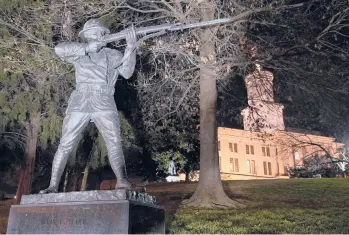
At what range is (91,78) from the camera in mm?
5770

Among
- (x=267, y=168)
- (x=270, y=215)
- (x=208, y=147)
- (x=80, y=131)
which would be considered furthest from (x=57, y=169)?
(x=267, y=168)

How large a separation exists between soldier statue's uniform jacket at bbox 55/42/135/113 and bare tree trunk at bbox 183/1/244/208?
6.25m

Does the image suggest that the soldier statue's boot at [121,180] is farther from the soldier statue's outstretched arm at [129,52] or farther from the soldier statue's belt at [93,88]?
the soldier statue's outstretched arm at [129,52]

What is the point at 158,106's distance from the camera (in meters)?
14.9

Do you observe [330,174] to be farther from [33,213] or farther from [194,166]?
[33,213]

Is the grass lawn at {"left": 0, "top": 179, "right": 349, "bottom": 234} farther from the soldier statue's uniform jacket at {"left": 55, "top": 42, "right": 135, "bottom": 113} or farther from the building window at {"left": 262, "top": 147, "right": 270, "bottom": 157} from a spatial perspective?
the building window at {"left": 262, "top": 147, "right": 270, "bottom": 157}

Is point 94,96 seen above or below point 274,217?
above

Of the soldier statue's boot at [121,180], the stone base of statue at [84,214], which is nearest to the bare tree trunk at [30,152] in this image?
the stone base of statue at [84,214]

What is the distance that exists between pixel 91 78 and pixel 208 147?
7.03 m

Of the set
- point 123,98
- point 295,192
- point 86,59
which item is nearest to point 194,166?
point 123,98

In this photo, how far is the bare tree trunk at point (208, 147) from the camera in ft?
37.5

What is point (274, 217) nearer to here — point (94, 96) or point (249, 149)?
point (94, 96)

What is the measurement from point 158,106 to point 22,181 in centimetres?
690

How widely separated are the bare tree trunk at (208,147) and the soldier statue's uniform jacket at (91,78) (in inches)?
Result: 246
